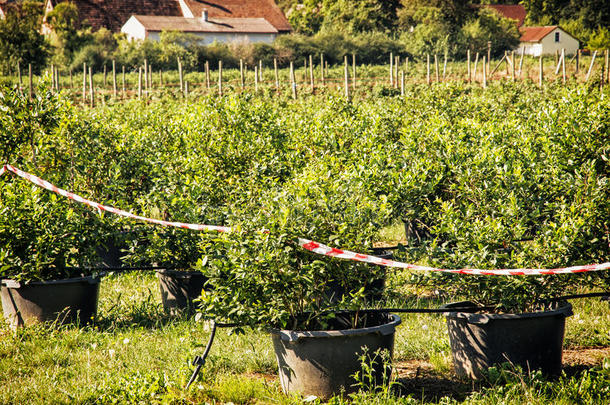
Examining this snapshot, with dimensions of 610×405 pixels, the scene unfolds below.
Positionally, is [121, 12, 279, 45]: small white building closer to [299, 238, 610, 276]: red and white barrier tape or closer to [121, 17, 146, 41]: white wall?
[121, 17, 146, 41]: white wall

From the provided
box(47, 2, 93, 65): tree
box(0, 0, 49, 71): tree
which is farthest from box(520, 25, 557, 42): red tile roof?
box(0, 0, 49, 71): tree

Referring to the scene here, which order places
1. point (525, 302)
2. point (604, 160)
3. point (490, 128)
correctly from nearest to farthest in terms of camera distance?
point (525, 302) < point (604, 160) < point (490, 128)

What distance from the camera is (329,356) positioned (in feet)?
13.3

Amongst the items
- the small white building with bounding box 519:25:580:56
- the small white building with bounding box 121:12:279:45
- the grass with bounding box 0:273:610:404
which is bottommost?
the grass with bounding box 0:273:610:404

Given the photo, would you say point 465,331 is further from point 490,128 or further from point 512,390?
point 490,128

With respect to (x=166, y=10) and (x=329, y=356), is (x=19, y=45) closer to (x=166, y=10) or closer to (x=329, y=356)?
(x=166, y=10)

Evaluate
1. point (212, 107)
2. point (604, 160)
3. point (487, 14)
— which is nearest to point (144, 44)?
point (487, 14)

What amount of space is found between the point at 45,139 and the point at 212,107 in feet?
8.01

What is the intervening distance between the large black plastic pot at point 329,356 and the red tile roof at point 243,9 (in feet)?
195

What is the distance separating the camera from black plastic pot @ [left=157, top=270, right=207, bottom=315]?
19.3ft

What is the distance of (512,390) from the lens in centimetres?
392

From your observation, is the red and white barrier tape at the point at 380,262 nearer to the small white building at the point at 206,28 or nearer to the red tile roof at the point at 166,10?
the small white building at the point at 206,28

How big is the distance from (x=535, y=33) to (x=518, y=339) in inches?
2670

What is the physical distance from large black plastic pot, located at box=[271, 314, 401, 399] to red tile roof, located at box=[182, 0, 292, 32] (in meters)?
59.4
